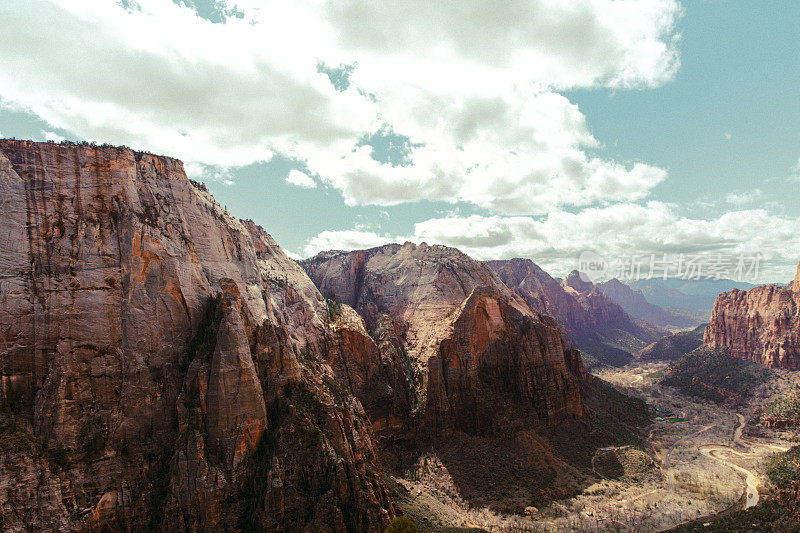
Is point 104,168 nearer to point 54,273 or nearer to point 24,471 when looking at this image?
point 54,273

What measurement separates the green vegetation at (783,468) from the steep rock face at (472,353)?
3377cm

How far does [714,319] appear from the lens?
18638 cm

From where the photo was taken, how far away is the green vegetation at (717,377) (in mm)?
136250

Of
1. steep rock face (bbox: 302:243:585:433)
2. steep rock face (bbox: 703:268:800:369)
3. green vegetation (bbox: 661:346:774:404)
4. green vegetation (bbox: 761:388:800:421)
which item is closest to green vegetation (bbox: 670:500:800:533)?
steep rock face (bbox: 302:243:585:433)

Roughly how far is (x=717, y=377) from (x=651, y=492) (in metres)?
120

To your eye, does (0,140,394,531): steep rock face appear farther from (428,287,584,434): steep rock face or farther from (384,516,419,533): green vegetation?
(428,287,584,434): steep rock face

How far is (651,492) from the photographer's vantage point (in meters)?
65.2

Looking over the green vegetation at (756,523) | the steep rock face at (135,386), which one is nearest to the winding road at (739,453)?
the green vegetation at (756,523)

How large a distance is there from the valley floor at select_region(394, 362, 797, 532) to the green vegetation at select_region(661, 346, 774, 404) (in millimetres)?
38883

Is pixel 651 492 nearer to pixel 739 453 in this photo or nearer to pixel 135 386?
pixel 739 453

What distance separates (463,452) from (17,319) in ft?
227

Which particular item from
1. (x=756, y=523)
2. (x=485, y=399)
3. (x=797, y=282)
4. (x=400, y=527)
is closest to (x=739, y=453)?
(x=756, y=523)

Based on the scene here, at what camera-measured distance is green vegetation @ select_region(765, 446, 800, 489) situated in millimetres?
66188

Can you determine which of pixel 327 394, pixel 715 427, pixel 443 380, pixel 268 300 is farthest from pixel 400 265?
pixel 715 427
